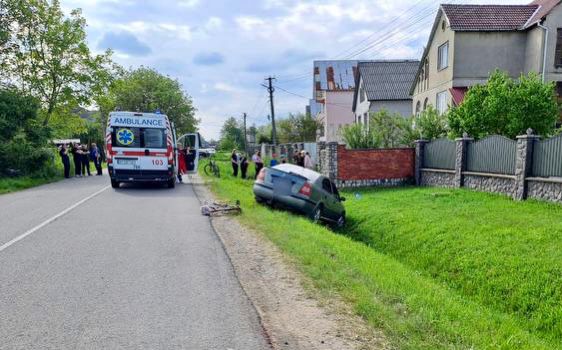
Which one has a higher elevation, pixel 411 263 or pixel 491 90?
pixel 491 90

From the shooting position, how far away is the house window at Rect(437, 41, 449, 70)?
883 inches

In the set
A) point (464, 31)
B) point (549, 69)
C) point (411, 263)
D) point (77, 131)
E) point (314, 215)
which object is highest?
point (464, 31)

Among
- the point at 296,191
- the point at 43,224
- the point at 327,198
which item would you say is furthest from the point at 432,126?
the point at 43,224

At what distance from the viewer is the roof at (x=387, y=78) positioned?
31938 millimetres

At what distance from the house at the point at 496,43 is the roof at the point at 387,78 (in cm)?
915

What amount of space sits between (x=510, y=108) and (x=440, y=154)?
3.09m

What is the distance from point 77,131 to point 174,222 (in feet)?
77.3

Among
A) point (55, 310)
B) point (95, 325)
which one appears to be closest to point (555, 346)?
point (95, 325)

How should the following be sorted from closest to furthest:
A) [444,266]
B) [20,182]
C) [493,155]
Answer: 1. [444,266]
2. [493,155]
3. [20,182]

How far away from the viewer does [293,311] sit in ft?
13.5

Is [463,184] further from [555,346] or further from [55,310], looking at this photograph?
[55,310]

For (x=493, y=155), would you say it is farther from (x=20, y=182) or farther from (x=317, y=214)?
(x=20, y=182)

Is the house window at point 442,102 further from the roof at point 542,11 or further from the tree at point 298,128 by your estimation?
the tree at point 298,128

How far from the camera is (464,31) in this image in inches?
834
